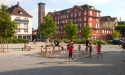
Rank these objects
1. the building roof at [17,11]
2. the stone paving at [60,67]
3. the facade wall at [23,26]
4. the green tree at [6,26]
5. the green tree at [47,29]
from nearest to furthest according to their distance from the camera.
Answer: the stone paving at [60,67], the green tree at [6,26], the green tree at [47,29], the facade wall at [23,26], the building roof at [17,11]

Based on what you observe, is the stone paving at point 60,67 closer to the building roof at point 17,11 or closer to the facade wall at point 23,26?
the facade wall at point 23,26

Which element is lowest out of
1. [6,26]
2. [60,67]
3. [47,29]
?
[60,67]

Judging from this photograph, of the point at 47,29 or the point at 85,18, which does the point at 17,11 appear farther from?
the point at 47,29

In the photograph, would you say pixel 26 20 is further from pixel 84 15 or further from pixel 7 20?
pixel 7 20

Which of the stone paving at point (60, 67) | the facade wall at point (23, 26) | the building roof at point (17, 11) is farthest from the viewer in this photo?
the building roof at point (17, 11)

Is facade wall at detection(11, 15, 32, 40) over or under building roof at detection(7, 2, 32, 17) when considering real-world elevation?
under

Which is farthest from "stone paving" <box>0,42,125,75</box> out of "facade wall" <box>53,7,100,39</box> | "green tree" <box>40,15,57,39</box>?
"facade wall" <box>53,7,100,39</box>

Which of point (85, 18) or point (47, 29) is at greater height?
point (85, 18)

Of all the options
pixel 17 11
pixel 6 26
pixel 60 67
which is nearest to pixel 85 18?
pixel 17 11

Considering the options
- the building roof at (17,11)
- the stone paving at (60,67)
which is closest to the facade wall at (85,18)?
the building roof at (17,11)

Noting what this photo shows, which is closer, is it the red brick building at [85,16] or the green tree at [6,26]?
the green tree at [6,26]

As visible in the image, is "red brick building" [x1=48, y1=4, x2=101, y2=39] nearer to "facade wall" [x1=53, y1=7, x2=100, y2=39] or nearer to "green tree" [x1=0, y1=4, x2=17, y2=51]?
"facade wall" [x1=53, y1=7, x2=100, y2=39]

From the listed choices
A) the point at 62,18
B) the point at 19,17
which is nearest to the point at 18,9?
the point at 19,17

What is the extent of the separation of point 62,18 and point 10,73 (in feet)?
284
